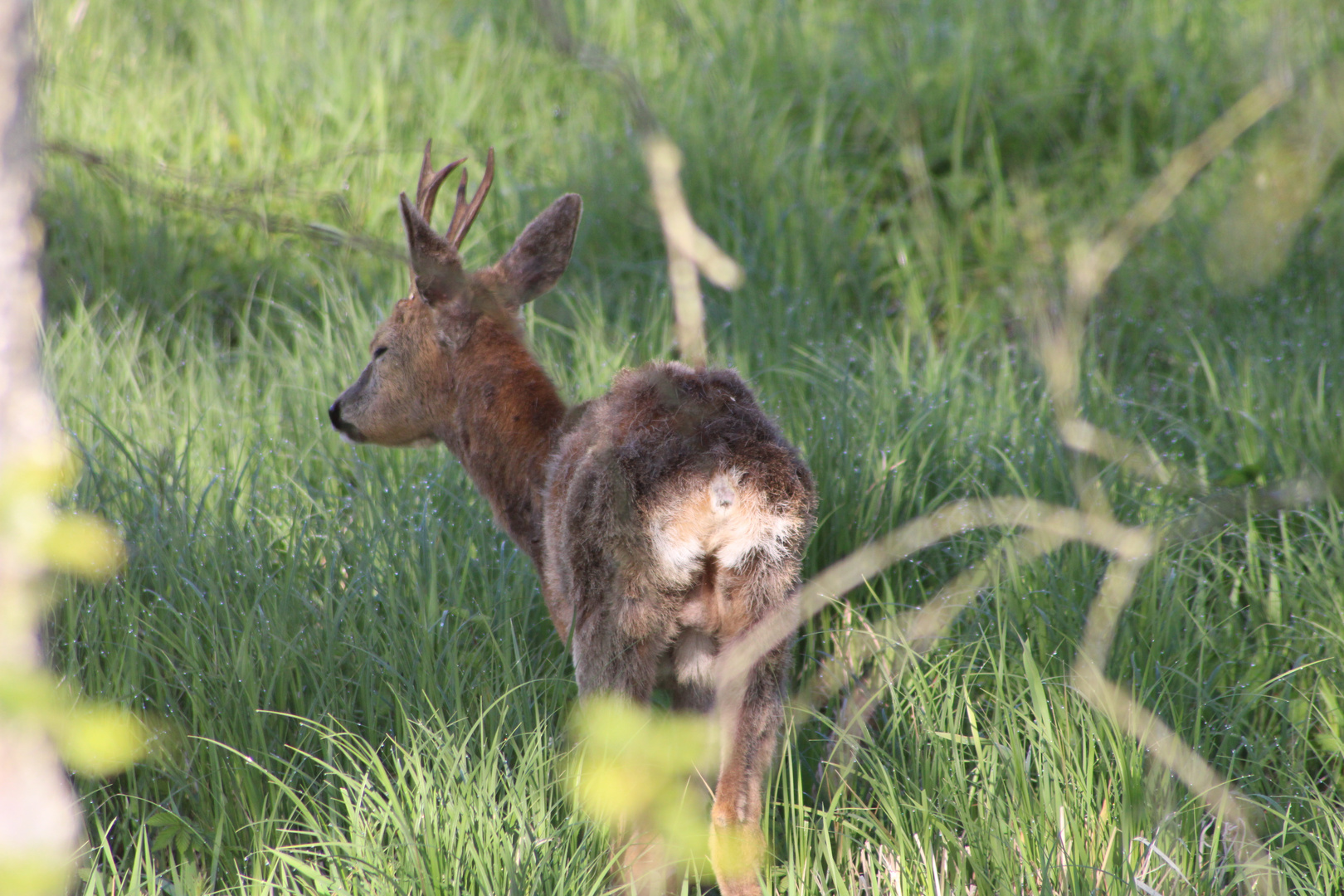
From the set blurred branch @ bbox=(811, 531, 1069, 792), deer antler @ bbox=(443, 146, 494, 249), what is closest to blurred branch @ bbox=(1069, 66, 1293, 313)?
blurred branch @ bbox=(811, 531, 1069, 792)

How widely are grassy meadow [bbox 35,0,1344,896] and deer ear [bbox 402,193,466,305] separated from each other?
42 cm

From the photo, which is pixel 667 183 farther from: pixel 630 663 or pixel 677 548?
pixel 630 663

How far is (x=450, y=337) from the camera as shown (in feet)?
11.8

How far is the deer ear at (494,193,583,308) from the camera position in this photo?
3672 mm

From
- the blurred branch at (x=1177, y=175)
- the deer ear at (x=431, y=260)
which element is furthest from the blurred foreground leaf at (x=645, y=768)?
the deer ear at (x=431, y=260)

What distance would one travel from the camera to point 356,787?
2676 millimetres

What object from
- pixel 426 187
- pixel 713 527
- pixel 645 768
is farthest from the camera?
pixel 426 187

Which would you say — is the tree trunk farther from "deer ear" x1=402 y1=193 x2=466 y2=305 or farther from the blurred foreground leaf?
"deer ear" x1=402 y1=193 x2=466 y2=305

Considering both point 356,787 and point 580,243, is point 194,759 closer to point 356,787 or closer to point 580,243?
point 356,787

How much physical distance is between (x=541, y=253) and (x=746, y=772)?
175 centimetres

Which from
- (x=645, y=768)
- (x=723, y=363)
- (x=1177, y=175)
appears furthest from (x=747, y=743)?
(x=723, y=363)

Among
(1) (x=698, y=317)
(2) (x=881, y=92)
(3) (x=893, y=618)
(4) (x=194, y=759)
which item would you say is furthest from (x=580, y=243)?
(1) (x=698, y=317)

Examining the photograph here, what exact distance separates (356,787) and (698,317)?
70.9 inches

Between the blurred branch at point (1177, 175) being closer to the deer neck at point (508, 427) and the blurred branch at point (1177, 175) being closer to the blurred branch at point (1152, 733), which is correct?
the blurred branch at point (1152, 733)
